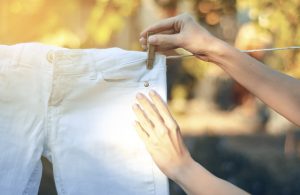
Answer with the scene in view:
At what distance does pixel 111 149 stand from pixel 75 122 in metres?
0.12

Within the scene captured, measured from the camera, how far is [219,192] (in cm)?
142

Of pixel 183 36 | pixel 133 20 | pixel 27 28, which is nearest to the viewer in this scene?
pixel 183 36

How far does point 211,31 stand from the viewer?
3.41 metres

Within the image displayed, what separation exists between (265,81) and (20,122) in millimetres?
623

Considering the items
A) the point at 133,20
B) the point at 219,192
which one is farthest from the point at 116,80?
the point at 133,20

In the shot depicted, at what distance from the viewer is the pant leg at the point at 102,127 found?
1.46 metres

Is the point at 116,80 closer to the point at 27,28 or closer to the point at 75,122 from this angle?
the point at 75,122

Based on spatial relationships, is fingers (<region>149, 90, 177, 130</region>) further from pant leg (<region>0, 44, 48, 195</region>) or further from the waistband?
pant leg (<region>0, 44, 48, 195</region>)

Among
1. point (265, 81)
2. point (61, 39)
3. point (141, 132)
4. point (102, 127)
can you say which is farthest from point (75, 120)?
point (61, 39)

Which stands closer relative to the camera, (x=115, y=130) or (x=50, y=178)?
(x=115, y=130)

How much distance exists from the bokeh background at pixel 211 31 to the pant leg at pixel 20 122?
1140 mm

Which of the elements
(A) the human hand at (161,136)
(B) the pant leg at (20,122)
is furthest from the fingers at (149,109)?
(B) the pant leg at (20,122)

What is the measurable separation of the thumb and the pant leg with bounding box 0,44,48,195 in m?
0.30

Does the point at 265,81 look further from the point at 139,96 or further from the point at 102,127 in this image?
the point at 102,127
